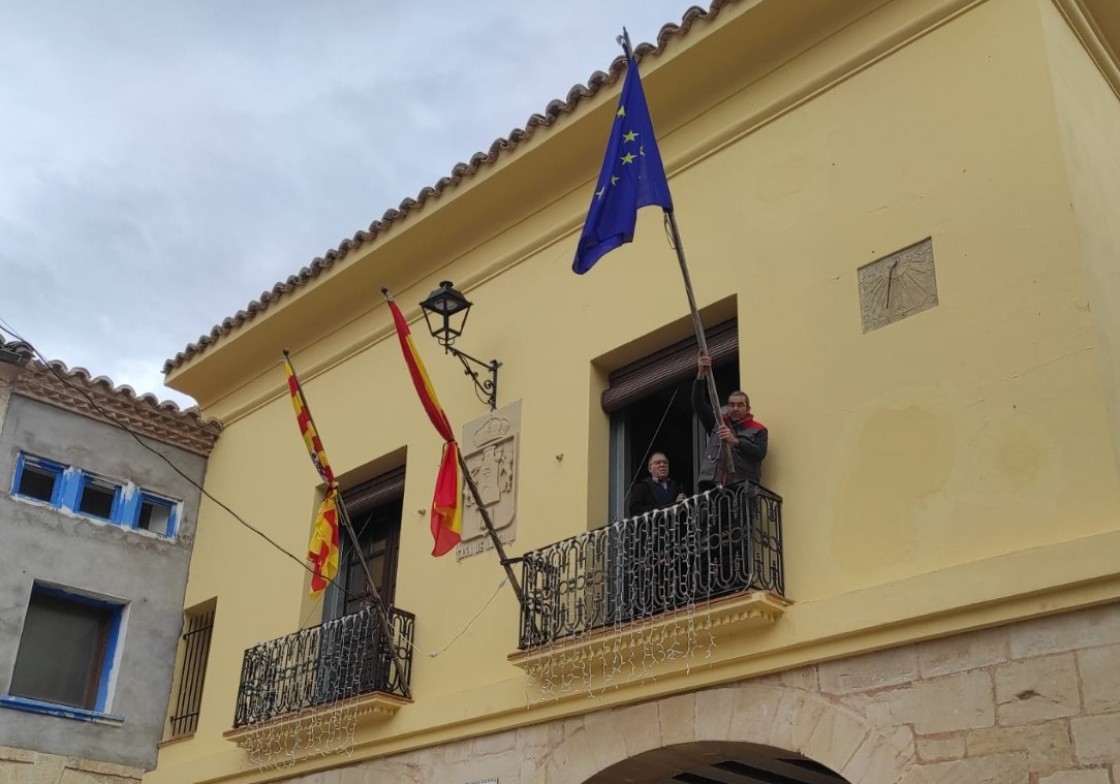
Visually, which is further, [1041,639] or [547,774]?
[547,774]

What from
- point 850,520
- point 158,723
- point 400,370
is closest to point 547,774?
point 850,520

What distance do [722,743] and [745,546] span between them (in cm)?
107

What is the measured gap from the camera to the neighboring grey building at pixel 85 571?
10.8 m

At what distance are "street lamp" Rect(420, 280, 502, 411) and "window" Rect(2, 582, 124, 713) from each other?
13.5ft

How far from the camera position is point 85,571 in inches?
447

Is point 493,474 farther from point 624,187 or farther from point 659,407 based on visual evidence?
point 624,187

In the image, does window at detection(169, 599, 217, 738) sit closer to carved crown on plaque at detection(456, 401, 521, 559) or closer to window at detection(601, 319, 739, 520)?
carved crown on plaque at detection(456, 401, 521, 559)

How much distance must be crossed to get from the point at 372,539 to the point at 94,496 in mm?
2751

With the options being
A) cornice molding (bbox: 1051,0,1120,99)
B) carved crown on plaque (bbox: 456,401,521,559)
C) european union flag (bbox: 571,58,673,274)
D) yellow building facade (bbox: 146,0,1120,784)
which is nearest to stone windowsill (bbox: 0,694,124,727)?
yellow building facade (bbox: 146,0,1120,784)

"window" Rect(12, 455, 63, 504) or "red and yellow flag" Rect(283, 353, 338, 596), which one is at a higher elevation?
"window" Rect(12, 455, 63, 504)

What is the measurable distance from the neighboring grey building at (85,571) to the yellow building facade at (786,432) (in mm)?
821

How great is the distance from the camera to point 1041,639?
235 inches

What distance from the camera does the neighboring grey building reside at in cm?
1084

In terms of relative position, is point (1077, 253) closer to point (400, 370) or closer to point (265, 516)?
point (400, 370)
